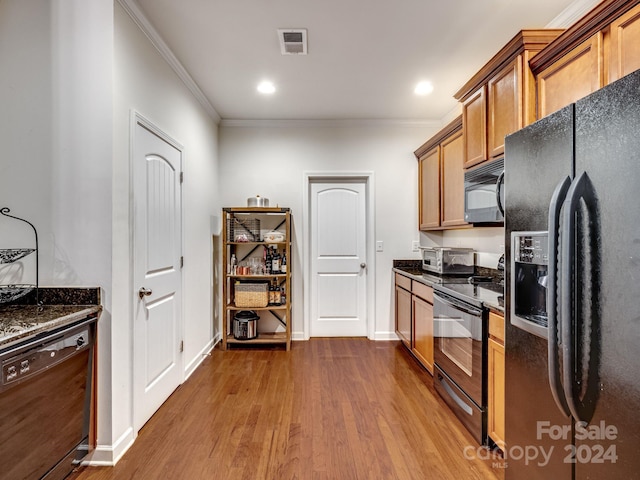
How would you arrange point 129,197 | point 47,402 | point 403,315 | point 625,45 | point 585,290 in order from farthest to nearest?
point 403,315 → point 129,197 → point 47,402 → point 625,45 → point 585,290

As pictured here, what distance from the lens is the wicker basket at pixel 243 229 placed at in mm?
→ 3725

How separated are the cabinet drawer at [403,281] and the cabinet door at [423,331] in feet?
0.72

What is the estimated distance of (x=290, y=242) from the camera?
377cm

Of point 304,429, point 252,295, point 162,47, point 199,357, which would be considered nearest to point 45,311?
point 304,429

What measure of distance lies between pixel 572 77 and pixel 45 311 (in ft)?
9.58

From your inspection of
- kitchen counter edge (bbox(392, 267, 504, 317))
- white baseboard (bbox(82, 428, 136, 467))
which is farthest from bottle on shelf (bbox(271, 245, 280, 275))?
white baseboard (bbox(82, 428, 136, 467))

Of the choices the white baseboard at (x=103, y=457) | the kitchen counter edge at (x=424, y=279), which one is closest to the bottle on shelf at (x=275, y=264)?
the kitchen counter edge at (x=424, y=279)

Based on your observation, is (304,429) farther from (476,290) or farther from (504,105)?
(504,105)

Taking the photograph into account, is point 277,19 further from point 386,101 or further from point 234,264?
point 234,264

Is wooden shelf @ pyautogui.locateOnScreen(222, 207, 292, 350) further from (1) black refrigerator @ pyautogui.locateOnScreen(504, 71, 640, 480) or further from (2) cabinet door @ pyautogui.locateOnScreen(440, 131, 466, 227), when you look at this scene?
(1) black refrigerator @ pyautogui.locateOnScreen(504, 71, 640, 480)

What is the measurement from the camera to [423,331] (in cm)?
291

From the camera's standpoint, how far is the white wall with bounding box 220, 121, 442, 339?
388 cm

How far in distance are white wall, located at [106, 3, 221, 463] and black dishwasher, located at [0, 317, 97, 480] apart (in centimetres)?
14

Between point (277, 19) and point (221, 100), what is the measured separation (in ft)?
4.67
